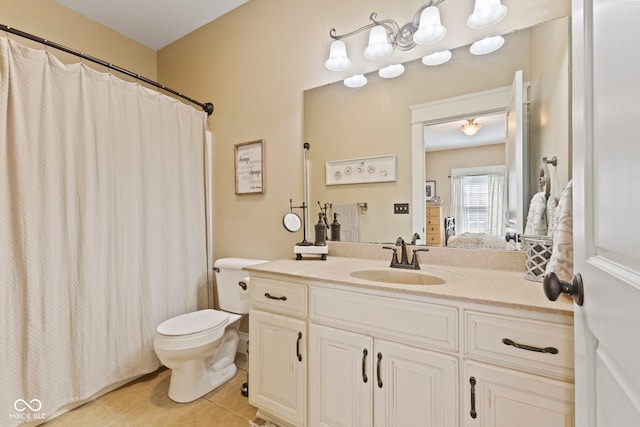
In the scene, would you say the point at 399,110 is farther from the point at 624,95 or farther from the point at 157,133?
the point at 157,133

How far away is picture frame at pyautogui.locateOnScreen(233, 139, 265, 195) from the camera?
211cm

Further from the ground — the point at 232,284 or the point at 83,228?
the point at 83,228

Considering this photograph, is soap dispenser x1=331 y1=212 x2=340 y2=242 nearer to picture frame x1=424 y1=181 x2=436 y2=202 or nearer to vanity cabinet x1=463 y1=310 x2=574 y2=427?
picture frame x1=424 y1=181 x2=436 y2=202

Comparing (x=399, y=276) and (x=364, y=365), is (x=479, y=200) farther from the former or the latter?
(x=364, y=365)

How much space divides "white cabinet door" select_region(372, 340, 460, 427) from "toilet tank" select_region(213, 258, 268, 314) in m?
1.15

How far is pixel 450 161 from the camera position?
1471mm

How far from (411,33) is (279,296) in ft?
5.19

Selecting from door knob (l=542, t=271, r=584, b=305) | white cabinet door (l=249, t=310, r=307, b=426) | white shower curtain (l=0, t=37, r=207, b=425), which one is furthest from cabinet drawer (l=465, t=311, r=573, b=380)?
white shower curtain (l=0, t=37, r=207, b=425)

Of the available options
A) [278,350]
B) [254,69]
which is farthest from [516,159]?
[254,69]

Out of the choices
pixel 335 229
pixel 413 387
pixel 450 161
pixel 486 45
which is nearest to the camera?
pixel 413 387

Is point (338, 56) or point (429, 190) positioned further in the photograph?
point (338, 56)

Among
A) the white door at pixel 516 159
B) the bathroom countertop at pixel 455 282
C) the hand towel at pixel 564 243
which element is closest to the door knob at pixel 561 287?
the bathroom countertop at pixel 455 282

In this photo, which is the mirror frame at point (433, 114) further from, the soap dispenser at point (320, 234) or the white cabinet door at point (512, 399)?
the white cabinet door at point (512, 399)

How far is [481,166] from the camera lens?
4.60ft
